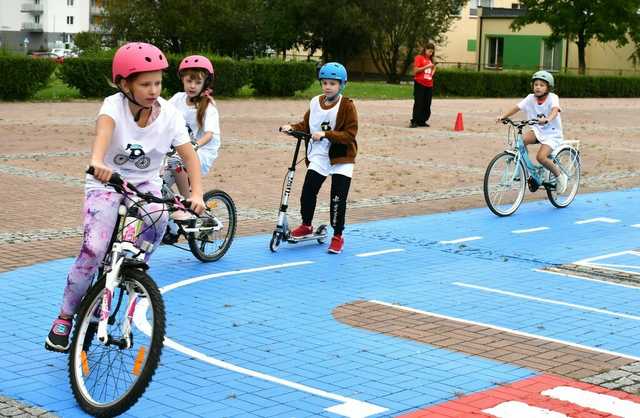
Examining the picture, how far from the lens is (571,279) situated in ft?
30.0

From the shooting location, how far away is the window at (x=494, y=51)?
7250 centimetres

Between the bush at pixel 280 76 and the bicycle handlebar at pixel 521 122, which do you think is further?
the bush at pixel 280 76

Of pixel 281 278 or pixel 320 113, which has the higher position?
pixel 320 113

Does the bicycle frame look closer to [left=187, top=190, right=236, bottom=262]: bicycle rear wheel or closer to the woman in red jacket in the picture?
[left=187, top=190, right=236, bottom=262]: bicycle rear wheel

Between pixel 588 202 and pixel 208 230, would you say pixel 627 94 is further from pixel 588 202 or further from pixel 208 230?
pixel 208 230

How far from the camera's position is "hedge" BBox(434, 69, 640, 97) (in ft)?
138

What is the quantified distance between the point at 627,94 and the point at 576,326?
143 feet

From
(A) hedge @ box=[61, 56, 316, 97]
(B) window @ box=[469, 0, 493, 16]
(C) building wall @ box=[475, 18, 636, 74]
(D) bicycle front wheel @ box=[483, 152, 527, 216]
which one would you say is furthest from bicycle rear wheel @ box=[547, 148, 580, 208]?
(B) window @ box=[469, 0, 493, 16]

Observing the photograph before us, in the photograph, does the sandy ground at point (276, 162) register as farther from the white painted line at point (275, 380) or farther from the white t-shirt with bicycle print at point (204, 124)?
the white painted line at point (275, 380)

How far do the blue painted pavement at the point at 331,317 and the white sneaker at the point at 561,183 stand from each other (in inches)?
51.6

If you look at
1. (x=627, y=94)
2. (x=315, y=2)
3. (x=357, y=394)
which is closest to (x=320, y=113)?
(x=357, y=394)

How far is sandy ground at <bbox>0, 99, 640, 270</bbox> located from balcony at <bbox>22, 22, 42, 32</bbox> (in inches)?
3783

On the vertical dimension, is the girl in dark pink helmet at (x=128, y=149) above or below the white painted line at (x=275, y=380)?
above

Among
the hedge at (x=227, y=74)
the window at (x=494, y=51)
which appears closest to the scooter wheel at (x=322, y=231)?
the hedge at (x=227, y=74)
